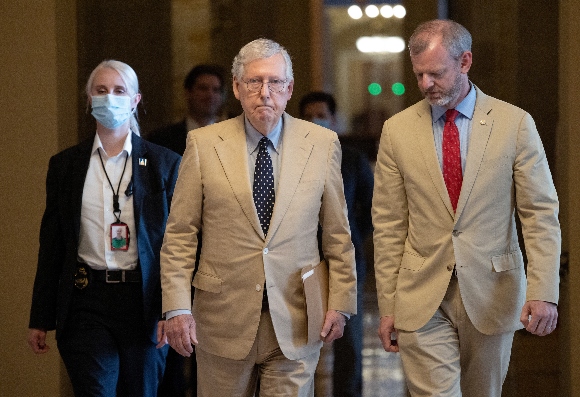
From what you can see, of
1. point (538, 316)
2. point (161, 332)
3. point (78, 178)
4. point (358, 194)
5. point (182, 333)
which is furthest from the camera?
point (358, 194)

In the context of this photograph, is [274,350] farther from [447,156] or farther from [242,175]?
[447,156]

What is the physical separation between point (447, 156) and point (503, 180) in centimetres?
22

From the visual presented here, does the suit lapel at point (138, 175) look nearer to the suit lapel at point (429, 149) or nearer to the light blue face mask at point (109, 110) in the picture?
the light blue face mask at point (109, 110)

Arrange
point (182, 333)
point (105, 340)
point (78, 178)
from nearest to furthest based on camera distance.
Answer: point (182, 333), point (105, 340), point (78, 178)

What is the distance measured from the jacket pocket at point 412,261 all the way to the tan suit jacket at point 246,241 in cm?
20

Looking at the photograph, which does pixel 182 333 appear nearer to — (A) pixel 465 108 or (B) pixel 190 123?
(A) pixel 465 108

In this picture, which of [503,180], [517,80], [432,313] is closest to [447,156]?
[503,180]

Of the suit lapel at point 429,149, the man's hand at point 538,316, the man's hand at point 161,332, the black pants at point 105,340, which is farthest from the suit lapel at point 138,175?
the man's hand at point 538,316

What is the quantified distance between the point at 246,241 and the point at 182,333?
412 mm

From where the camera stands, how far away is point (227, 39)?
209 inches

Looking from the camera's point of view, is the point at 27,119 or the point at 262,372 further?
the point at 27,119

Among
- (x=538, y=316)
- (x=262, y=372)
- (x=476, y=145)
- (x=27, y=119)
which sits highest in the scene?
Result: (x=27, y=119)

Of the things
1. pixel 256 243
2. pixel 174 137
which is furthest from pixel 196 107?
pixel 256 243

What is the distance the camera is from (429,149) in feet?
12.2
